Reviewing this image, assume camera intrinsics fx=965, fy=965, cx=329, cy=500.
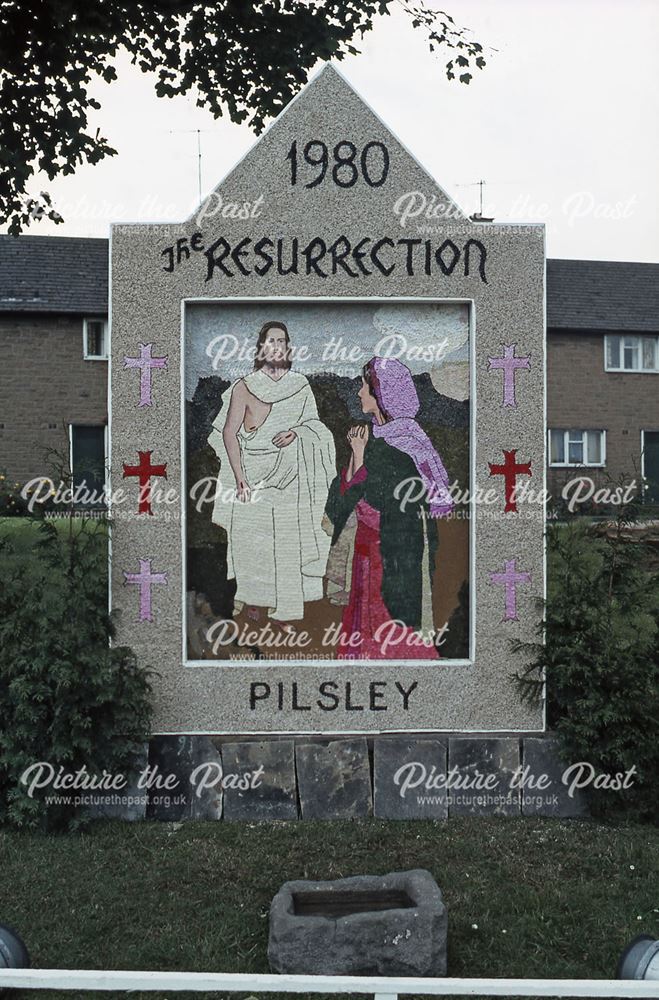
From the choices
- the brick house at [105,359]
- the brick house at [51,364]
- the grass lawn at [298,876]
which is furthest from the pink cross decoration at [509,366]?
the brick house at [51,364]

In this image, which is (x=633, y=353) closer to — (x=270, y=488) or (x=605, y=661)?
(x=605, y=661)

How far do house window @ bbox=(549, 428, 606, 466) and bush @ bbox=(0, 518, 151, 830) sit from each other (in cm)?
2120

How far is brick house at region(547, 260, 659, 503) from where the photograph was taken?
83.4 feet

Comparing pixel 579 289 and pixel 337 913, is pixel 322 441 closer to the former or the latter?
pixel 337 913

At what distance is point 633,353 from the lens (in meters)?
26.2

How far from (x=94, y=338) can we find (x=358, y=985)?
73.2 ft

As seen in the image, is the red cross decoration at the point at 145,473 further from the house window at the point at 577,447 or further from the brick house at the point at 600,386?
the house window at the point at 577,447

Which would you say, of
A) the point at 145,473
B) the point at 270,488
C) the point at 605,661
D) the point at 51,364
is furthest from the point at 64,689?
the point at 51,364

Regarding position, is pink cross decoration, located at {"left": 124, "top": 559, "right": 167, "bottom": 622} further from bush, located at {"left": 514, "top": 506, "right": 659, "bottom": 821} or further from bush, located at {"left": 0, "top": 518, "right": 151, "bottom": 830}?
bush, located at {"left": 514, "top": 506, "right": 659, "bottom": 821}

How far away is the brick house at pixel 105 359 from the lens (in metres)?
22.9

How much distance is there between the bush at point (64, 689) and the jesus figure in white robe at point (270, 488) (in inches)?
29.8

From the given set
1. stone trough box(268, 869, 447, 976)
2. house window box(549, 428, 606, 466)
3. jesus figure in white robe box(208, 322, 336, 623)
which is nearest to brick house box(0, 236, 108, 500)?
house window box(549, 428, 606, 466)

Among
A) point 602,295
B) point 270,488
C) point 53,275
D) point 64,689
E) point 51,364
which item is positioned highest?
point 602,295

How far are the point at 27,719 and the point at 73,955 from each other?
1.50 metres
